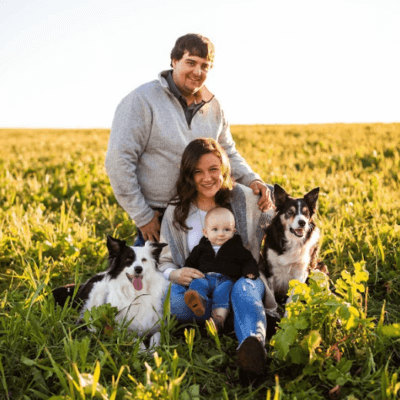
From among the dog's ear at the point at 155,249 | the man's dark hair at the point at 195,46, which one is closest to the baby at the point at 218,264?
the dog's ear at the point at 155,249

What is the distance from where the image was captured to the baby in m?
3.30

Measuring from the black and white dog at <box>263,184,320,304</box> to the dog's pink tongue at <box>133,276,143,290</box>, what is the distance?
1295 millimetres

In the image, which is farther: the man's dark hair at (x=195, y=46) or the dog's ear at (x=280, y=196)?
the man's dark hair at (x=195, y=46)

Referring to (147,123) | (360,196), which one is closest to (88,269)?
(147,123)

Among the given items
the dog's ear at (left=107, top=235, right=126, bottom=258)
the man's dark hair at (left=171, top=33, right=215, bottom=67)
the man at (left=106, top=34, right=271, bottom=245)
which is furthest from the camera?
the man at (left=106, top=34, right=271, bottom=245)

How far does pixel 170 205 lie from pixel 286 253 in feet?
3.85

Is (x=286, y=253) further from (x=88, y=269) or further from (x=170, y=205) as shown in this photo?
(x=88, y=269)

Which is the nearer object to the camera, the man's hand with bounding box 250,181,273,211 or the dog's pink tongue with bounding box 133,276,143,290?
the dog's pink tongue with bounding box 133,276,143,290

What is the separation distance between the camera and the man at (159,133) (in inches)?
165

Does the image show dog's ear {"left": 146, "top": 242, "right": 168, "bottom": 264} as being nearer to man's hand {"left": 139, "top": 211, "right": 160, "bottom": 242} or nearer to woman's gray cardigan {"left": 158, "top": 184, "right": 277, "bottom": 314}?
woman's gray cardigan {"left": 158, "top": 184, "right": 277, "bottom": 314}

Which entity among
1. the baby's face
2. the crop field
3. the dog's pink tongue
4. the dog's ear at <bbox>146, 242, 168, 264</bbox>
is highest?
the baby's face

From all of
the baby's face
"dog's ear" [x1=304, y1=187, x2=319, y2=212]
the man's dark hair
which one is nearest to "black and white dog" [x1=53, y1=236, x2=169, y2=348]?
the baby's face

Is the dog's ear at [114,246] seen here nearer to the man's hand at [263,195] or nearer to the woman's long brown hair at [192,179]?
the woman's long brown hair at [192,179]

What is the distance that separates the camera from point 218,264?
3521 millimetres
